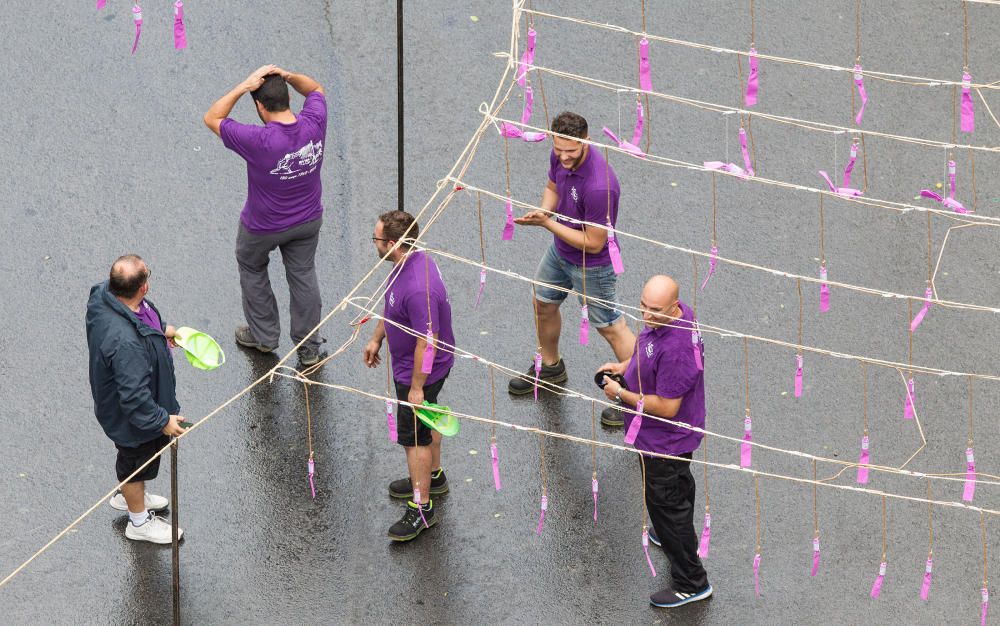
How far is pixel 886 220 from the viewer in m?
9.48

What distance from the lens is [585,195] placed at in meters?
7.72

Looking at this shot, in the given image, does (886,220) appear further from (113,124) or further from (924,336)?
(113,124)

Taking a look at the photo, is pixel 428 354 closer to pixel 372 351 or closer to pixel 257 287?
pixel 372 351

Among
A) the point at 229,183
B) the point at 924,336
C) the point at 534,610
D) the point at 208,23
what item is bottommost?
the point at 534,610

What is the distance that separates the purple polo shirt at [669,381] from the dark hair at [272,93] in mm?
2452

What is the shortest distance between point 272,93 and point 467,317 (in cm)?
192

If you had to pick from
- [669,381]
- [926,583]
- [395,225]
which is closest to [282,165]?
[395,225]

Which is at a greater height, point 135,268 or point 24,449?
point 135,268

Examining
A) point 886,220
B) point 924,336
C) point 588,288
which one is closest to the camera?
point 588,288

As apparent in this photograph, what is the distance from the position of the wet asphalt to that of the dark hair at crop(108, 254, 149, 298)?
1393 millimetres

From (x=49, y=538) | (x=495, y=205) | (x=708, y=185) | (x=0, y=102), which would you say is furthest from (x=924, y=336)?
(x=0, y=102)

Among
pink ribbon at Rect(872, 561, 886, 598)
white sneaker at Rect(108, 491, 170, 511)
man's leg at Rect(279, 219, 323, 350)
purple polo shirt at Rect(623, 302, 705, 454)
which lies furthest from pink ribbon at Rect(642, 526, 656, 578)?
white sneaker at Rect(108, 491, 170, 511)

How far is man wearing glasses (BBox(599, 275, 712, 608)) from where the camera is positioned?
6.66 metres

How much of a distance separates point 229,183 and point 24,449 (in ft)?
8.13
